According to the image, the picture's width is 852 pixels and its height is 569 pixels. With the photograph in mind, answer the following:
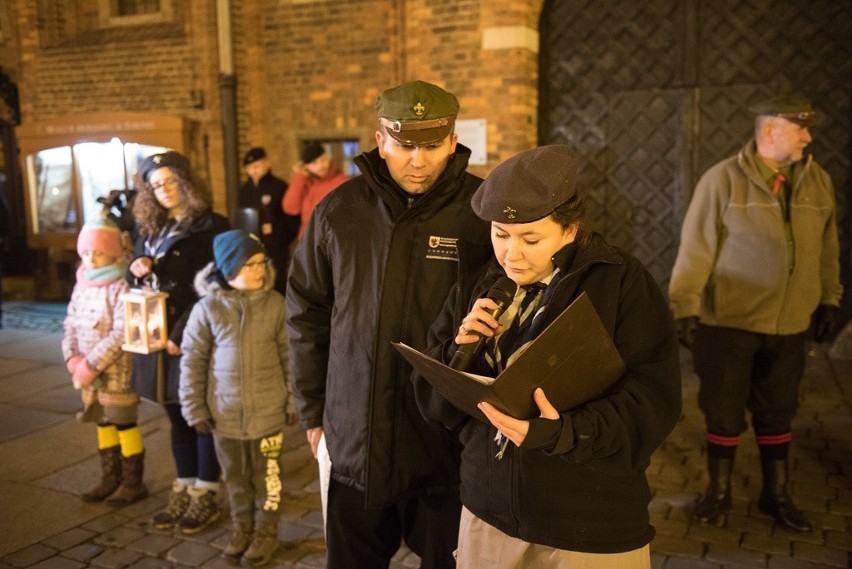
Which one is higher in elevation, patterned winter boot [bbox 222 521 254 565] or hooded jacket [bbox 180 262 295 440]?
hooded jacket [bbox 180 262 295 440]

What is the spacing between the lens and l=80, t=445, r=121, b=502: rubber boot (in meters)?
4.73

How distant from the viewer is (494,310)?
6.95ft

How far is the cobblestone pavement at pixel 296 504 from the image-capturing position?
3973mm

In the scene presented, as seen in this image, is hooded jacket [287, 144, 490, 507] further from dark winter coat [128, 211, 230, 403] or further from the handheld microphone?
dark winter coat [128, 211, 230, 403]

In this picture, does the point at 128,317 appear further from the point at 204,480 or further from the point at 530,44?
the point at 530,44

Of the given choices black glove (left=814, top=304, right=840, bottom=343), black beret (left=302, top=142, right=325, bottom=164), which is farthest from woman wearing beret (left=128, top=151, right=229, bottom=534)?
black glove (left=814, top=304, right=840, bottom=343)

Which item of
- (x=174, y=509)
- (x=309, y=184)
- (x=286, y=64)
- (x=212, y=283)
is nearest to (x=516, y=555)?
(x=212, y=283)

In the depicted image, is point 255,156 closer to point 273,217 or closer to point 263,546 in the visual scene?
point 273,217

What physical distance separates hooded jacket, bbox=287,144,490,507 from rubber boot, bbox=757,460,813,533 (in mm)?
2332

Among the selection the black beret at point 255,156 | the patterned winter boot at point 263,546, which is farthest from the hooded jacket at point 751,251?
the black beret at point 255,156

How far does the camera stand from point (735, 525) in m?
4.24

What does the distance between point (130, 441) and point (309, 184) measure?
3708 millimetres

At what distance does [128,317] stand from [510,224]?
284 cm

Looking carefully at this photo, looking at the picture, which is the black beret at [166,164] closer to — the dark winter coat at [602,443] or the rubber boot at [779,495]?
the dark winter coat at [602,443]
